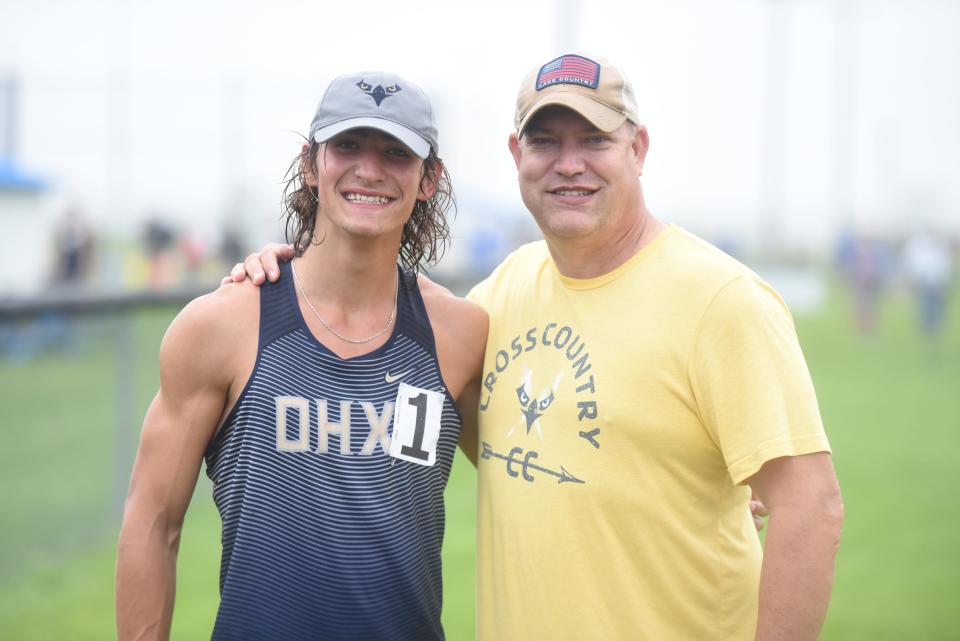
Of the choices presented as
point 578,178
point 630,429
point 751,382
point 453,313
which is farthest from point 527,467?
point 578,178

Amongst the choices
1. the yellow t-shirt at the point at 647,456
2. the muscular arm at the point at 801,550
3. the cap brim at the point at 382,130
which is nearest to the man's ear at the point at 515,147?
the cap brim at the point at 382,130

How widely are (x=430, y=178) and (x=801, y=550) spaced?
1.57 m

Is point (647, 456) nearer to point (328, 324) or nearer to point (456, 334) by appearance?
point (456, 334)

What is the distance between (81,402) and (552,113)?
5.08 meters

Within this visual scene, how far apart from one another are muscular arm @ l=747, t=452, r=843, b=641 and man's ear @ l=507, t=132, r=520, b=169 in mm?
1222

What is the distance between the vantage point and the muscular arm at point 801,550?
2486 millimetres

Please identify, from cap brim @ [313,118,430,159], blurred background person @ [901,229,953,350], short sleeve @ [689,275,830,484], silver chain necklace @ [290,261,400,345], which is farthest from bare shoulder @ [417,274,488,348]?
blurred background person @ [901,229,953,350]

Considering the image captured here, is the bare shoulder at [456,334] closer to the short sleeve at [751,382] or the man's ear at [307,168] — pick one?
the man's ear at [307,168]

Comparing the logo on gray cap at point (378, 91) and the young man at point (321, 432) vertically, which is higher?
the logo on gray cap at point (378, 91)

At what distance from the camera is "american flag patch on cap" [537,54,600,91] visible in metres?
2.86

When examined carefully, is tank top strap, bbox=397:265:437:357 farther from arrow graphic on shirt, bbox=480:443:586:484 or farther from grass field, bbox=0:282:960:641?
grass field, bbox=0:282:960:641

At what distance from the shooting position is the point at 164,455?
2781 millimetres

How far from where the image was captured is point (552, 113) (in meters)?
2.89

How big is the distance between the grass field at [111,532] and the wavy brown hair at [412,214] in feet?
8.85
